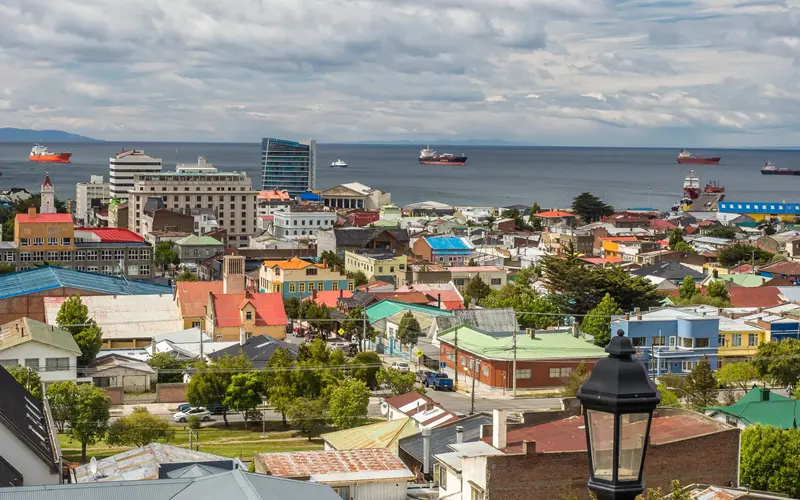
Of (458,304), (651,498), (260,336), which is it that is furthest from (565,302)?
Result: (651,498)

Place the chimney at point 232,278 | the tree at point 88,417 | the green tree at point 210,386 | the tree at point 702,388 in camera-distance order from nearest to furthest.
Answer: the tree at point 88,417 < the tree at point 702,388 < the green tree at point 210,386 < the chimney at point 232,278

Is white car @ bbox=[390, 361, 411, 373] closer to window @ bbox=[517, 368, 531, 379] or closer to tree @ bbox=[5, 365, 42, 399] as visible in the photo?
window @ bbox=[517, 368, 531, 379]

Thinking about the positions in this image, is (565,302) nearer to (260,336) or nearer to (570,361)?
(570,361)

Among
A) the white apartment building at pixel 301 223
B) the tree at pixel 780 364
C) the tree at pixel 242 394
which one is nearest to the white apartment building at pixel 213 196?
the white apartment building at pixel 301 223

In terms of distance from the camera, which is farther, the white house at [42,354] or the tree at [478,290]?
the tree at [478,290]

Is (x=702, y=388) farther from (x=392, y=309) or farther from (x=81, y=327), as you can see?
(x=81, y=327)

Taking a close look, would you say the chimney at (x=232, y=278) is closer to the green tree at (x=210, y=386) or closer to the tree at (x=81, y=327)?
the tree at (x=81, y=327)

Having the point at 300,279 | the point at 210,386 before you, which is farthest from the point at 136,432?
the point at 300,279
